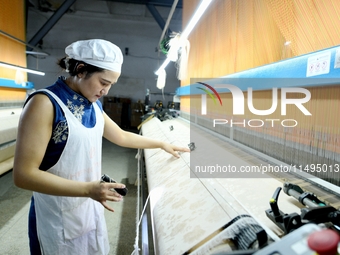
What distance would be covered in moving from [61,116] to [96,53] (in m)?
0.30

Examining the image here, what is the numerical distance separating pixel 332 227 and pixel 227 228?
251 millimetres

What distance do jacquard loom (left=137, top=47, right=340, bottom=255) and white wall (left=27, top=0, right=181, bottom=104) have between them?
6564mm

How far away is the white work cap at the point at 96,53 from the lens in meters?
0.99

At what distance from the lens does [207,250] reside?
622 millimetres

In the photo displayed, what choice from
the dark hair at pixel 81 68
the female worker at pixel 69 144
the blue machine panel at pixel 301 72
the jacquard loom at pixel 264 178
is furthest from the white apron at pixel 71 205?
the blue machine panel at pixel 301 72

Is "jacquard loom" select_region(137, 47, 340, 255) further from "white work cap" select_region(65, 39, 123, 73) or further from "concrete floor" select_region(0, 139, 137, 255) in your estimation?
"concrete floor" select_region(0, 139, 137, 255)

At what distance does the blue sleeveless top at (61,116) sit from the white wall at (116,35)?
22.1 feet

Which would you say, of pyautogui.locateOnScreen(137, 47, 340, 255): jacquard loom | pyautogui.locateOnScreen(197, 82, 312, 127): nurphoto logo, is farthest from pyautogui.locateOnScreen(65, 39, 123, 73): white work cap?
pyautogui.locateOnScreen(197, 82, 312, 127): nurphoto logo

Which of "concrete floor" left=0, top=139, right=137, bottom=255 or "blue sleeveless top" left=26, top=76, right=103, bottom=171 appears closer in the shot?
"blue sleeveless top" left=26, top=76, right=103, bottom=171

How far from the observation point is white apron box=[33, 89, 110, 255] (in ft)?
3.20

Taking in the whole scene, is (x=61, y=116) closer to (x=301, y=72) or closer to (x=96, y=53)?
(x=96, y=53)

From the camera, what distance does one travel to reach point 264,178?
3.25 ft

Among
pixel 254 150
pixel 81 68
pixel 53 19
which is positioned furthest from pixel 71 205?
pixel 53 19

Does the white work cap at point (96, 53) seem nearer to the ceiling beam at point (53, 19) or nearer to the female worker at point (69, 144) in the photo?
the female worker at point (69, 144)
